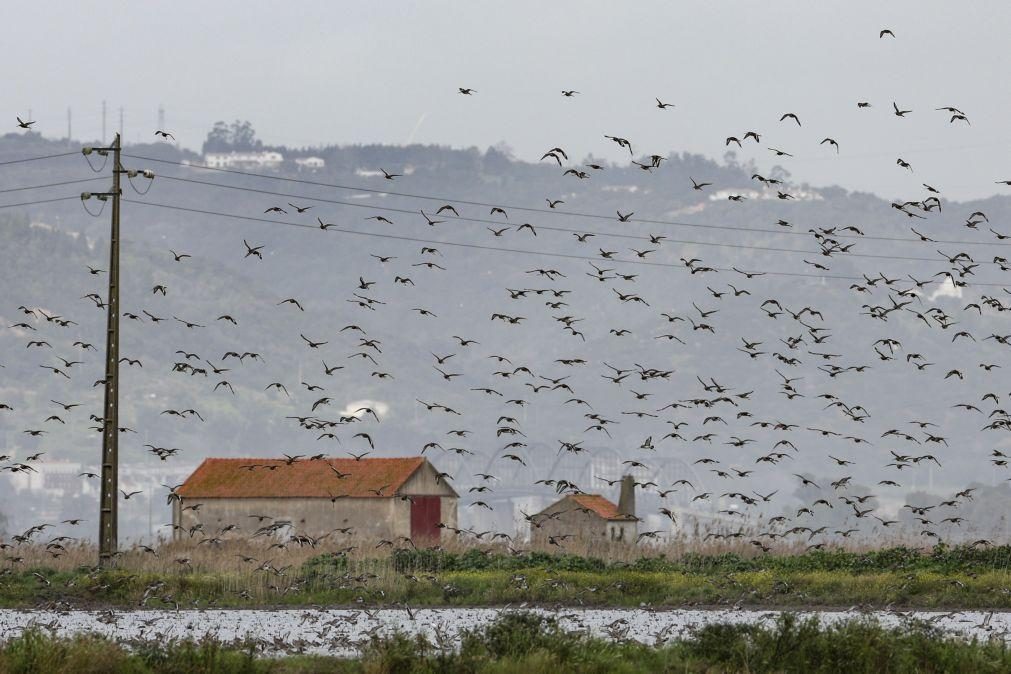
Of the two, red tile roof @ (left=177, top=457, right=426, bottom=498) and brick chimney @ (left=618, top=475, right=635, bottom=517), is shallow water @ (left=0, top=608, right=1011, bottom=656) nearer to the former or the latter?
red tile roof @ (left=177, top=457, right=426, bottom=498)

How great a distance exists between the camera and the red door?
3017 inches

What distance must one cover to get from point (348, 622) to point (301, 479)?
123 feet

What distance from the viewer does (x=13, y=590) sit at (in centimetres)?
4925

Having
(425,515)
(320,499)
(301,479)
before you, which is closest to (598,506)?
(425,515)

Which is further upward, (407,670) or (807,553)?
(407,670)

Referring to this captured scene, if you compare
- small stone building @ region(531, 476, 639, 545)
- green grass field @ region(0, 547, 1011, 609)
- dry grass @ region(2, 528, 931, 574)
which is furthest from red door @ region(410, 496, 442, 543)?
green grass field @ region(0, 547, 1011, 609)

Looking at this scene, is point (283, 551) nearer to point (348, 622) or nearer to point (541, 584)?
point (541, 584)

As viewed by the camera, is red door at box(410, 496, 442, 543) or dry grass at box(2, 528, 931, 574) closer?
dry grass at box(2, 528, 931, 574)

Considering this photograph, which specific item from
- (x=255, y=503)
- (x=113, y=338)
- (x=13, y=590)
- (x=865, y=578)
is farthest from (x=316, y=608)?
(x=255, y=503)

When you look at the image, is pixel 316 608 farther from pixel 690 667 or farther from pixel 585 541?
pixel 585 541

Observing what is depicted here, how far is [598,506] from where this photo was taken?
78.6 metres

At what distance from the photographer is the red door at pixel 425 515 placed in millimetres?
76625

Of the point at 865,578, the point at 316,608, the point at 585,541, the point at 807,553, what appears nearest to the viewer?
the point at 316,608

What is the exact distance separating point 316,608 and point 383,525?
91.1 ft
